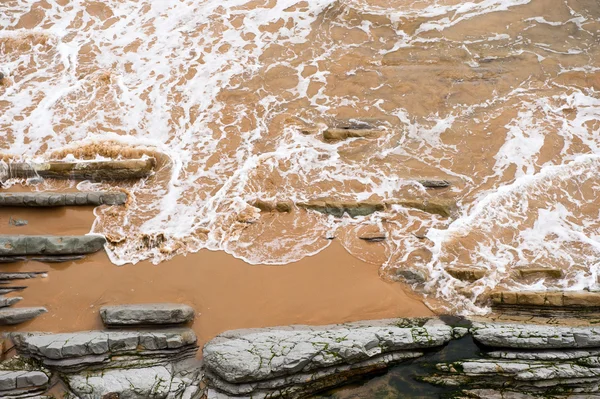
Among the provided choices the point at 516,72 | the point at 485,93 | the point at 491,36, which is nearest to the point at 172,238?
the point at 485,93

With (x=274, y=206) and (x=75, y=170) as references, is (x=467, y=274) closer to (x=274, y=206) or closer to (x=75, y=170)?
(x=274, y=206)

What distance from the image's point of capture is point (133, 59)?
58.9 feet

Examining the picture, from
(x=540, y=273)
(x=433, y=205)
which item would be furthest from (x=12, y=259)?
(x=540, y=273)

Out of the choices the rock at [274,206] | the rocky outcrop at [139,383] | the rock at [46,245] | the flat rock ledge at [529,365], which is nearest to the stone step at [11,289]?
the rock at [46,245]

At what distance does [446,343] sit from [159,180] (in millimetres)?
8843

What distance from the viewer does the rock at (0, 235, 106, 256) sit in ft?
36.3

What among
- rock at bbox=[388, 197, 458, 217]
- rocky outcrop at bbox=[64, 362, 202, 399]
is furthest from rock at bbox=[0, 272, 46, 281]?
rock at bbox=[388, 197, 458, 217]

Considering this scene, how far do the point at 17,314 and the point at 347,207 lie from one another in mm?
8024

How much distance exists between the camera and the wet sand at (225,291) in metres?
10.2

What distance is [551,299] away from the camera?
10.2 meters

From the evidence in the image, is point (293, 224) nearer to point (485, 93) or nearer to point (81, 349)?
point (81, 349)

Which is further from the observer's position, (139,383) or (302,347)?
(302,347)

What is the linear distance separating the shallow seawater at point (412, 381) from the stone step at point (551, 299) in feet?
4.90

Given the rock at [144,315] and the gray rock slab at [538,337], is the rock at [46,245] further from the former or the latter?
the gray rock slab at [538,337]
